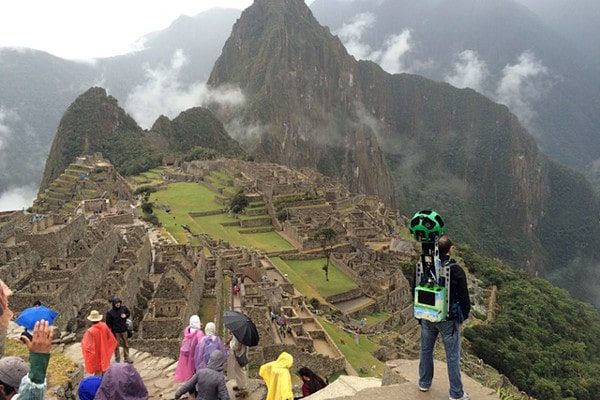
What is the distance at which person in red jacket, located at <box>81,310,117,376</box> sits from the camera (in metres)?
8.45

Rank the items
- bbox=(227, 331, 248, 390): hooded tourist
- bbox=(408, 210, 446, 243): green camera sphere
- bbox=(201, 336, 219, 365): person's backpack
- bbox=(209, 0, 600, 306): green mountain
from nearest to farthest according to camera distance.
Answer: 1. bbox=(408, 210, 446, 243): green camera sphere
2. bbox=(201, 336, 219, 365): person's backpack
3. bbox=(227, 331, 248, 390): hooded tourist
4. bbox=(209, 0, 600, 306): green mountain

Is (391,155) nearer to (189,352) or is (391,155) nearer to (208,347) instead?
(189,352)

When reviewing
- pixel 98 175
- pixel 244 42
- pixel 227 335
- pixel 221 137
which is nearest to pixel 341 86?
pixel 244 42

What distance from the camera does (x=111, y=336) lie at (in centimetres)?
876

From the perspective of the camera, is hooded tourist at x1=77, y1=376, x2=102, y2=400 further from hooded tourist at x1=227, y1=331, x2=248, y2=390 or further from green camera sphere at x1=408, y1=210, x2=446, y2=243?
green camera sphere at x1=408, y1=210, x2=446, y2=243

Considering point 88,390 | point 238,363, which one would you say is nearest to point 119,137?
point 238,363

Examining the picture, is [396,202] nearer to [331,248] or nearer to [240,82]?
[240,82]

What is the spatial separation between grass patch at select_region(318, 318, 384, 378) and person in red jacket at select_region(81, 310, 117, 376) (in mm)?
12444

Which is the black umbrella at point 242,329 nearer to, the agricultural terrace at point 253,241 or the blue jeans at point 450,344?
the blue jeans at point 450,344

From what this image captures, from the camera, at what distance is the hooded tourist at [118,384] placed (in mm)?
6052

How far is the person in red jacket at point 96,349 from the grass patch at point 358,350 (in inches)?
490

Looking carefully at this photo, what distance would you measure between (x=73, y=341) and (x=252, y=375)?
6.67 meters

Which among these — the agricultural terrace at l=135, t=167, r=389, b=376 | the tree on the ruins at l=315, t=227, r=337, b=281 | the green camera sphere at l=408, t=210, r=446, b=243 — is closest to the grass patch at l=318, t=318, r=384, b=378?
the agricultural terrace at l=135, t=167, r=389, b=376

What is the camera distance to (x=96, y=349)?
8.50 m
